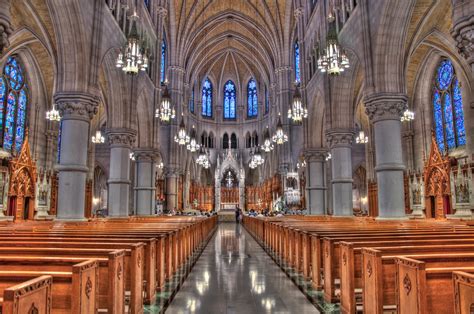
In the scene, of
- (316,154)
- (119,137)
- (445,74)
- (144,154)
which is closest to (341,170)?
(316,154)

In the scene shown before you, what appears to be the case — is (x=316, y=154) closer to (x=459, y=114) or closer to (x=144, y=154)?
(x=459, y=114)

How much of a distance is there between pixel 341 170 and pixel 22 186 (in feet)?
59.7

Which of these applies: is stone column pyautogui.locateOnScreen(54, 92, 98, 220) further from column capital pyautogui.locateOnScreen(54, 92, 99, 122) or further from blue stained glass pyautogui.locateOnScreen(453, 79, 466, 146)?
blue stained glass pyautogui.locateOnScreen(453, 79, 466, 146)

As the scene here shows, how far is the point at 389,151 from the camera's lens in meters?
13.5

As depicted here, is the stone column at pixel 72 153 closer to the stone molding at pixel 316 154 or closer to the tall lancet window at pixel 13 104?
the tall lancet window at pixel 13 104

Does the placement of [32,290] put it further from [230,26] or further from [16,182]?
[230,26]

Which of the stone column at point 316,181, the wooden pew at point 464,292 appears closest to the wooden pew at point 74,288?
the wooden pew at point 464,292

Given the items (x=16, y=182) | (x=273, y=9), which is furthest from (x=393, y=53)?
(x=273, y=9)

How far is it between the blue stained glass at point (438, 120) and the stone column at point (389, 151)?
11.4m

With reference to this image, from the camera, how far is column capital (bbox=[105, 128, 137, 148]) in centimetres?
1944

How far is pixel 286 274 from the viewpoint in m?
8.31

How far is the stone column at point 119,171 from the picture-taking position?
18859 mm

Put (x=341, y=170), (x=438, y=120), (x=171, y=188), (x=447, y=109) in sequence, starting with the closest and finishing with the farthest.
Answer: (x=341, y=170)
(x=447, y=109)
(x=438, y=120)
(x=171, y=188)

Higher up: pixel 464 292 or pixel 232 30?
pixel 232 30
